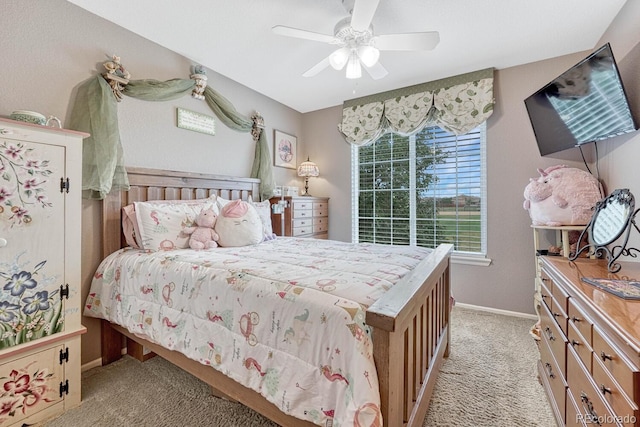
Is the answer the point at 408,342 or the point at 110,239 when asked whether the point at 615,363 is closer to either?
the point at 408,342

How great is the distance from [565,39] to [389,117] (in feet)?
5.51

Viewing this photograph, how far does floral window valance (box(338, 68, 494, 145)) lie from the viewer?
291 cm

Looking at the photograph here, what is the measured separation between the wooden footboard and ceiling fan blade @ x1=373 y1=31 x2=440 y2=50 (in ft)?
4.71

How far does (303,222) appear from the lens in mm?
3602

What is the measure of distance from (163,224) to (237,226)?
0.53m

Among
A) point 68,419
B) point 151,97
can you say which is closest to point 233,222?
point 151,97

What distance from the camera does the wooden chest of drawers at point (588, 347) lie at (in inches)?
28.8

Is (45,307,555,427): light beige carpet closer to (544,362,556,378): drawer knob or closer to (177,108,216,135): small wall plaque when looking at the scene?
(544,362,556,378): drawer knob

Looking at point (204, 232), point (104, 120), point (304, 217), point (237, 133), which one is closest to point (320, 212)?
point (304, 217)

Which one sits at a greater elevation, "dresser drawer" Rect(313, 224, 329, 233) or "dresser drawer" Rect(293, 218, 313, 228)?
"dresser drawer" Rect(293, 218, 313, 228)

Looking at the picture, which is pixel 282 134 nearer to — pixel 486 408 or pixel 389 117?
pixel 389 117

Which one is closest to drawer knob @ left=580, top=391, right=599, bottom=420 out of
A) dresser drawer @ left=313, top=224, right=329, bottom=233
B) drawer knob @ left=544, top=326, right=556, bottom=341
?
drawer knob @ left=544, top=326, right=556, bottom=341

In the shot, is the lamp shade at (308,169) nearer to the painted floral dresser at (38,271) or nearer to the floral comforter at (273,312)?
the floral comforter at (273,312)

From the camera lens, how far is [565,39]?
2365 mm
